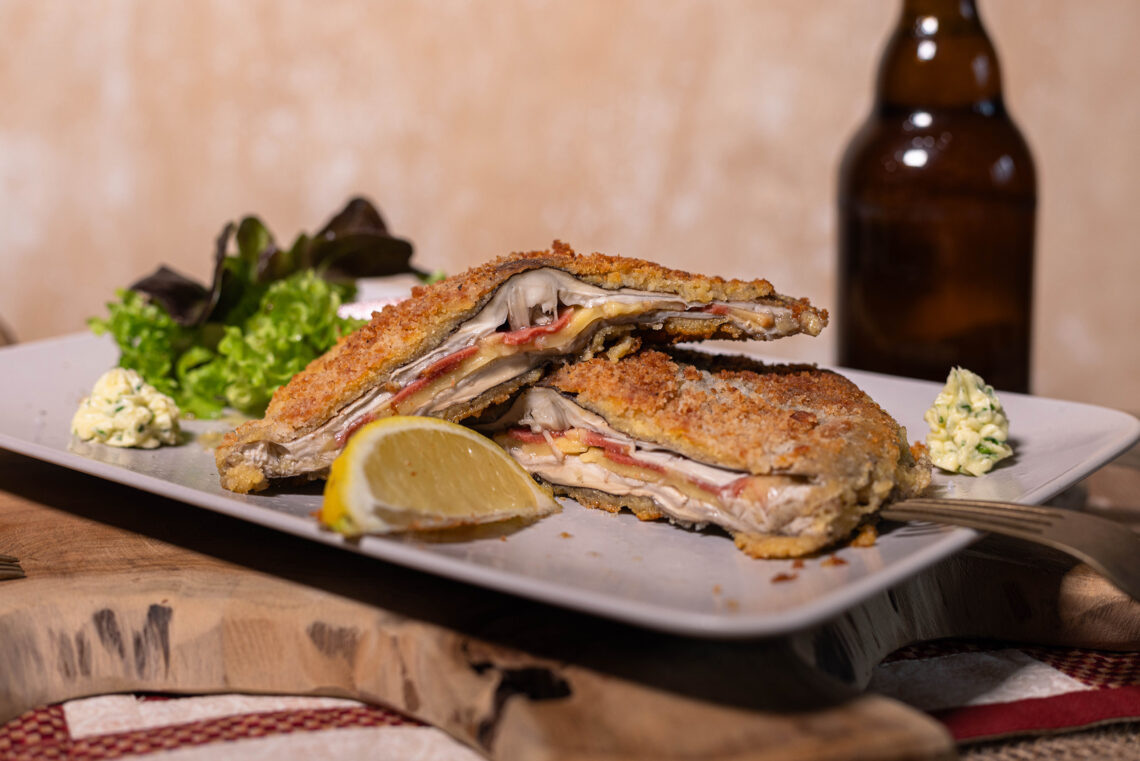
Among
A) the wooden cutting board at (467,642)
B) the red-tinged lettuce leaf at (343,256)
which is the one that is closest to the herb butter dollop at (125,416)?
the wooden cutting board at (467,642)

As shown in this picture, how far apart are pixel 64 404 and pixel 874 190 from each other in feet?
8.99

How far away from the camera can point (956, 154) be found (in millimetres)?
3754

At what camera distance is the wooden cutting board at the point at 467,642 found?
163 cm

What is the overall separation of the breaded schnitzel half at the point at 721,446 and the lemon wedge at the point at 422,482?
6.7 inches

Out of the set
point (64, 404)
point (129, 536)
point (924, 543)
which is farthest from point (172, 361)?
point (924, 543)

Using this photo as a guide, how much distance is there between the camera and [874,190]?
12.9 feet

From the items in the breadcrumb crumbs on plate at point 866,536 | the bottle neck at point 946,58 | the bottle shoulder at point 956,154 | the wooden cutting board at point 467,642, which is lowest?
the wooden cutting board at point 467,642

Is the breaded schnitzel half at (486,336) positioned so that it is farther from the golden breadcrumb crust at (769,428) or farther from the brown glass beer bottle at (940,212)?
the brown glass beer bottle at (940,212)

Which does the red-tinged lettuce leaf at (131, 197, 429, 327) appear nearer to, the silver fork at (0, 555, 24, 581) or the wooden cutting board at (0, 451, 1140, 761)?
the wooden cutting board at (0, 451, 1140, 761)

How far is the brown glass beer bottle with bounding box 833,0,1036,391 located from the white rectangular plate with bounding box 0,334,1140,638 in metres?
0.83

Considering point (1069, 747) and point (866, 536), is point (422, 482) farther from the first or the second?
point (1069, 747)

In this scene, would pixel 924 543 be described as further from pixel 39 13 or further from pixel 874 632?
pixel 39 13

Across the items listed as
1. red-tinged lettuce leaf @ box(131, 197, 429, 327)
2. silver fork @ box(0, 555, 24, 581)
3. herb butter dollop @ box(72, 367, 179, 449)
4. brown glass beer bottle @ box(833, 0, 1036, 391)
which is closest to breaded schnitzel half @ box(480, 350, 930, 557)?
herb butter dollop @ box(72, 367, 179, 449)

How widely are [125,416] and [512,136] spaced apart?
12.8ft
